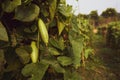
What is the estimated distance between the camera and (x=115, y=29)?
27.9 ft

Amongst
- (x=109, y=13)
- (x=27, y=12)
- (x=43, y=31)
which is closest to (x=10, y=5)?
(x=27, y=12)

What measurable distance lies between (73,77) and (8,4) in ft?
1.35

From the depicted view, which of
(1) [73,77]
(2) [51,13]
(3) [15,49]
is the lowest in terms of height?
(1) [73,77]

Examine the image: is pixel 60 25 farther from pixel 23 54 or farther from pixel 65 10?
pixel 23 54

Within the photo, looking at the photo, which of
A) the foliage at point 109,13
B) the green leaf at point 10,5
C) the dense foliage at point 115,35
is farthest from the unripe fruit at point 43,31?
the foliage at point 109,13

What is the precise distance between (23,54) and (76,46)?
0.25 m

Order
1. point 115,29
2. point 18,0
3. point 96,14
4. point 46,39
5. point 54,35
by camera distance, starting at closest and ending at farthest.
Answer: point 18,0, point 46,39, point 54,35, point 115,29, point 96,14

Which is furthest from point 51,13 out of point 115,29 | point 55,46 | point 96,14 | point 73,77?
point 96,14

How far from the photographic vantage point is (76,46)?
3.74ft

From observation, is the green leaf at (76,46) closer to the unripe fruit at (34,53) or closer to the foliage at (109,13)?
the unripe fruit at (34,53)

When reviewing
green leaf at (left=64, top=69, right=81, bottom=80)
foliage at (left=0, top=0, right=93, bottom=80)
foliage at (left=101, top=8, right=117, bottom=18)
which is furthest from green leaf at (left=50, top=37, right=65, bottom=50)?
foliage at (left=101, top=8, right=117, bottom=18)

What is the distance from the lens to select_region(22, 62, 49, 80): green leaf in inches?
39.4

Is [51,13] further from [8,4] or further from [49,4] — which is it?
[8,4]

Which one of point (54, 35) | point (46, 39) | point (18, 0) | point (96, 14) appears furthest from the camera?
point (96, 14)
